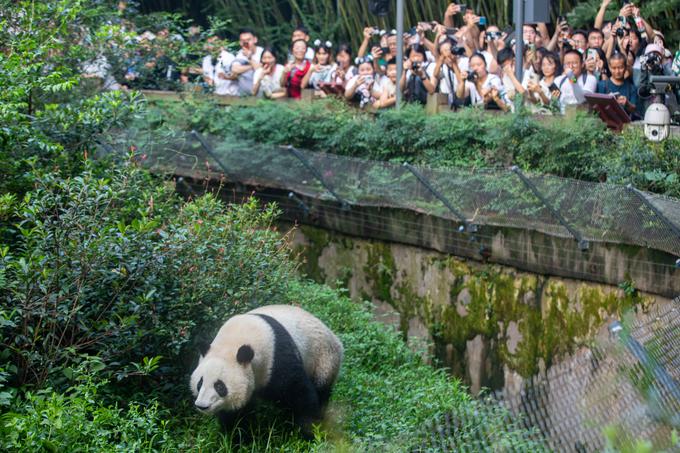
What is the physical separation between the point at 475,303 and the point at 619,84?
9.44 ft

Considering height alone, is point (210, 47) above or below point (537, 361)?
above

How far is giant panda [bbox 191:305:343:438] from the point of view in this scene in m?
5.93

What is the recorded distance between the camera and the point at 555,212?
8.52 meters

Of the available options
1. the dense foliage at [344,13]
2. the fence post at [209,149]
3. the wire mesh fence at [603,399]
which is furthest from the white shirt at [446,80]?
the wire mesh fence at [603,399]

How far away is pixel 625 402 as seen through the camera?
3389 millimetres

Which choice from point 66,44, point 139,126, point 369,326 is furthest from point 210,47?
point 369,326

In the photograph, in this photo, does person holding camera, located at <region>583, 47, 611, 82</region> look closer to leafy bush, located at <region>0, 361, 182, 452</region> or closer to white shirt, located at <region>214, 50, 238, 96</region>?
white shirt, located at <region>214, 50, 238, 96</region>

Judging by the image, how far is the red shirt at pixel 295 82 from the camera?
A: 13.6 metres

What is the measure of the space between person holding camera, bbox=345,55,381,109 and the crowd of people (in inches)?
0.5

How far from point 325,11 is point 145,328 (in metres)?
13.6

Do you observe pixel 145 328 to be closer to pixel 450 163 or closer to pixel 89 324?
pixel 89 324

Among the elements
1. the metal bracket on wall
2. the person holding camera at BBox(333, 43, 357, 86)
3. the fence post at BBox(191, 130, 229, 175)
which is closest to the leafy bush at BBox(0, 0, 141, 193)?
the fence post at BBox(191, 130, 229, 175)

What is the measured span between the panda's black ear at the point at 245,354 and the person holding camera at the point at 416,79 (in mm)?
6563

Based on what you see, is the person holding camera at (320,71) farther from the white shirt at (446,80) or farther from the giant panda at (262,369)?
the giant panda at (262,369)
